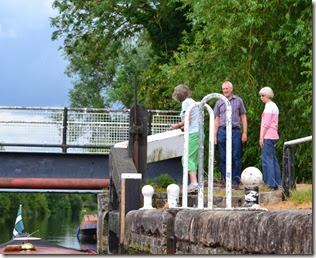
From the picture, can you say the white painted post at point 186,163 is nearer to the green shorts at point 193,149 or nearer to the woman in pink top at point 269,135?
the green shorts at point 193,149

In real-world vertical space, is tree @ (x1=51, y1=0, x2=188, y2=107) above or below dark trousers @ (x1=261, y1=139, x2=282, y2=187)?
above

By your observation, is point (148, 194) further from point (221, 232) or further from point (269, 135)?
point (221, 232)

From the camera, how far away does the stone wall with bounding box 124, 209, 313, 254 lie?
716 cm

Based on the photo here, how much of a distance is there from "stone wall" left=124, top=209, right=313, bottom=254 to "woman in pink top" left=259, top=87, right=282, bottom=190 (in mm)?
1903

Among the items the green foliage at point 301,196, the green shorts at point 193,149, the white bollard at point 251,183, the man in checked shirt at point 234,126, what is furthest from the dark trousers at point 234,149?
the white bollard at point 251,183

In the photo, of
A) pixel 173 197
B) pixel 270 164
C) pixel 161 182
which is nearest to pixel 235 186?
pixel 270 164

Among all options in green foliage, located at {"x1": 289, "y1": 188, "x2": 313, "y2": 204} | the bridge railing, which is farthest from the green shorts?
the bridge railing

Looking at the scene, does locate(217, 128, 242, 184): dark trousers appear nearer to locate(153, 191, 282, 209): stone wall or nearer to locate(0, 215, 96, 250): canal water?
locate(153, 191, 282, 209): stone wall

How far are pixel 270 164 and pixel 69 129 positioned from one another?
52.6 feet

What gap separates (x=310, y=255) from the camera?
22.6 feet

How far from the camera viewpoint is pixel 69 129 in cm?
2958

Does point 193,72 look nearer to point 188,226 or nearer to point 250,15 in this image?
point 250,15

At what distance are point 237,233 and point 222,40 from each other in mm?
14311

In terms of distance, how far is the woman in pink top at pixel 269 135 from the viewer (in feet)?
44.6
